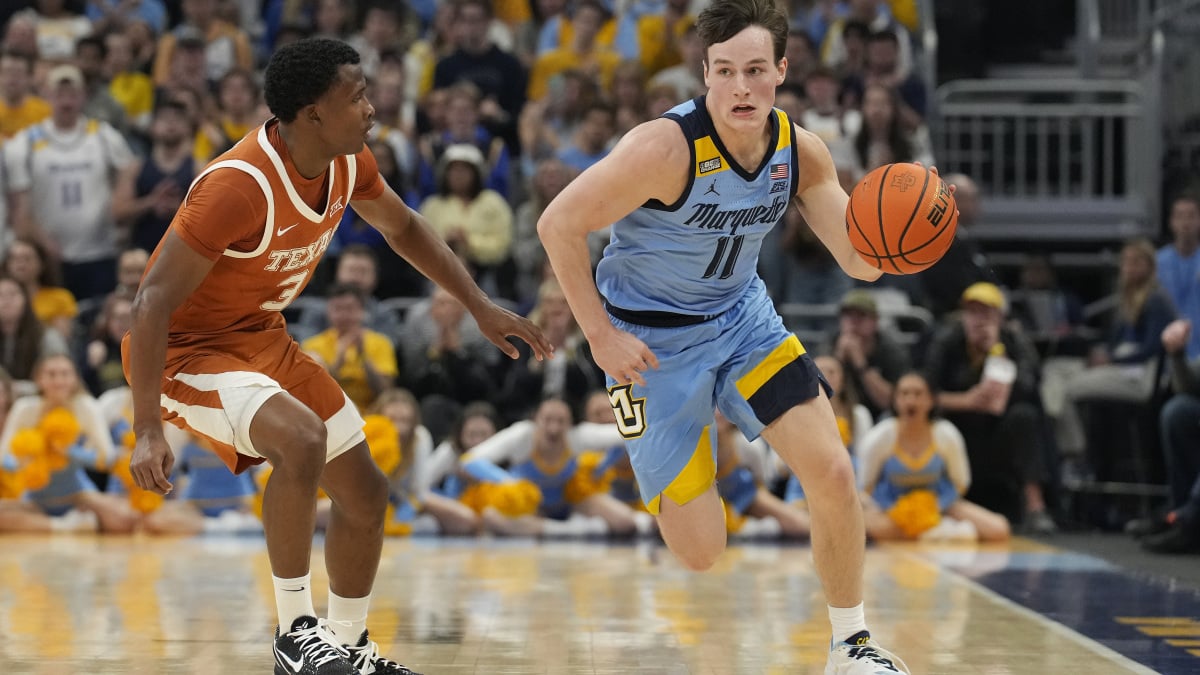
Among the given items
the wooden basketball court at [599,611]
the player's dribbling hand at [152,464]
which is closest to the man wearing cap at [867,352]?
the wooden basketball court at [599,611]

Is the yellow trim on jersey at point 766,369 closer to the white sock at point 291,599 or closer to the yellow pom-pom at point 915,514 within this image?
the white sock at point 291,599

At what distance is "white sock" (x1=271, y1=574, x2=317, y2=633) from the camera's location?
445cm

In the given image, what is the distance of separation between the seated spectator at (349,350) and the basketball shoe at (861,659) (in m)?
5.71

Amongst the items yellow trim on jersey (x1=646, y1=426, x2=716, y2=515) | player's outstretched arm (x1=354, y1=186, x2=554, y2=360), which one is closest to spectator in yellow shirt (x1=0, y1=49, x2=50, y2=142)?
player's outstretched arm (x1=354, y1=186, x2=554, y2=360)

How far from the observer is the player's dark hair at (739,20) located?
4500 millimetres

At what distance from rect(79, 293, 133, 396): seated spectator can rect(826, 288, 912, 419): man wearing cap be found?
15.2 ft

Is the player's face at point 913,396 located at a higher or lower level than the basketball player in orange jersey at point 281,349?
lower

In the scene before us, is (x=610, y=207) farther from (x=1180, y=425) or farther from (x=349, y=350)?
(x=1180, y=425)

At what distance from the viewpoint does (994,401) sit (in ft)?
32.8

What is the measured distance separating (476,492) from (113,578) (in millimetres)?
2838

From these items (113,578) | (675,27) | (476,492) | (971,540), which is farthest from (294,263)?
(675,27)

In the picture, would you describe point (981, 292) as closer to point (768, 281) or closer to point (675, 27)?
point (768, 281)

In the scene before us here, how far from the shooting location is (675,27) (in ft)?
41.3

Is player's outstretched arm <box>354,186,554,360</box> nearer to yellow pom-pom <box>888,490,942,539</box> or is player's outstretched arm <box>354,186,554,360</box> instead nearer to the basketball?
the basketball
